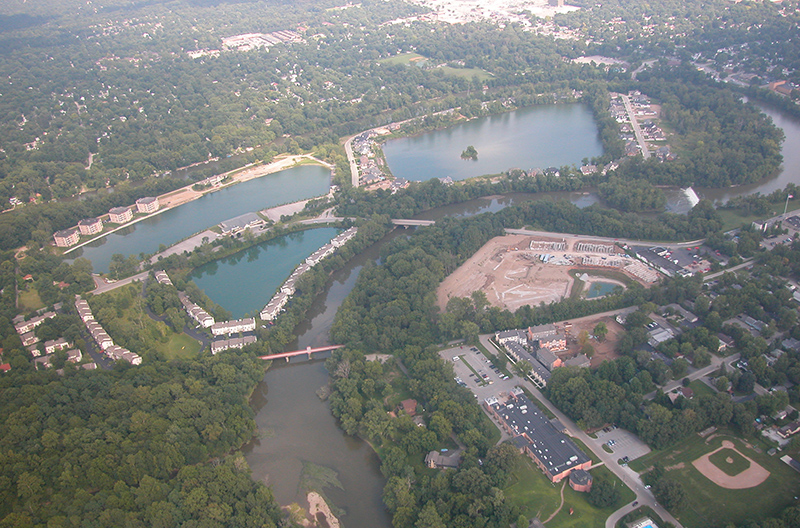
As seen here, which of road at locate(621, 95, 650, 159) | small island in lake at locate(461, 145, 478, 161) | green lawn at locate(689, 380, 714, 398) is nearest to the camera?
green lawn at locate(689, 380, 714, 398)

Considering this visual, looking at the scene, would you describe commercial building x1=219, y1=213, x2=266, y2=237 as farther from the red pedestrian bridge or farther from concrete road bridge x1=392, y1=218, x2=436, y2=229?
the red pedestrian bridge

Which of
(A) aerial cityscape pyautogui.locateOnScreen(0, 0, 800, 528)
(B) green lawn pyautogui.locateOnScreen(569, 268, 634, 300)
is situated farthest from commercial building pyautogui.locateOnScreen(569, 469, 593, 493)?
(B) green lawn pyautogui.locateOnScreen(569, 268, 634, 300)

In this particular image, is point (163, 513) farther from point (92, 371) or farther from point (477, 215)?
point (477, 215)

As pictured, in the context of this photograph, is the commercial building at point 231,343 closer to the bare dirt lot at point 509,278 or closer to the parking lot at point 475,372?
the parking lot at point 475,372

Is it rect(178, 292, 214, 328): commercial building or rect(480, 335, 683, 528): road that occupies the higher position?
rect(178, 292, 214, 328): commercial building

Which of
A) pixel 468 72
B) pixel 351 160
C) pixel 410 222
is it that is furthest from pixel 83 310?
pixel 468 72
